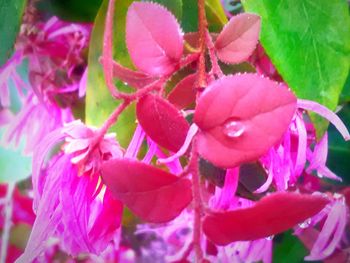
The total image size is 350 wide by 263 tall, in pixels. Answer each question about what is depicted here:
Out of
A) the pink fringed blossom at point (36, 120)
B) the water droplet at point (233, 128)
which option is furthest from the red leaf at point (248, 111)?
the pink fringed blossom at point (36, 120)

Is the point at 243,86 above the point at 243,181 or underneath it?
above

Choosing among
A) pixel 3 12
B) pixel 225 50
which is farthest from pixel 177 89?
pixel 3 12

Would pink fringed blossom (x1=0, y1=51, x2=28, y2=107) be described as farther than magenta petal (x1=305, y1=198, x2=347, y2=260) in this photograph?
Yes

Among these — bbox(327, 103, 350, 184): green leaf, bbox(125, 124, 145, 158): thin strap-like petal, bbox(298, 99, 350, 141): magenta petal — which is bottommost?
bbox(327, 103, 350, 184): green leaf

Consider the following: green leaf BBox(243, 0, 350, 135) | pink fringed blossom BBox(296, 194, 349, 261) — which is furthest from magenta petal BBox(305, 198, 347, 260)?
green leaf BBox(243, 0, 350, 135)

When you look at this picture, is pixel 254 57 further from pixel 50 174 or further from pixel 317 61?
pixel 50 174

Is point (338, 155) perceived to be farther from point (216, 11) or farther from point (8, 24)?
point (8, 24)

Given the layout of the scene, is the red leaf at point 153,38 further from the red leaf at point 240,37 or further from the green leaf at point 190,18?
the green leaf at point 190,18

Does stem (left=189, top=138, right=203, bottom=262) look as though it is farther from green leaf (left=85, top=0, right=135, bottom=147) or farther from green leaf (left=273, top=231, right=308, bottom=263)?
green leaf (left=273, top=231, right=308, bottom=263)
